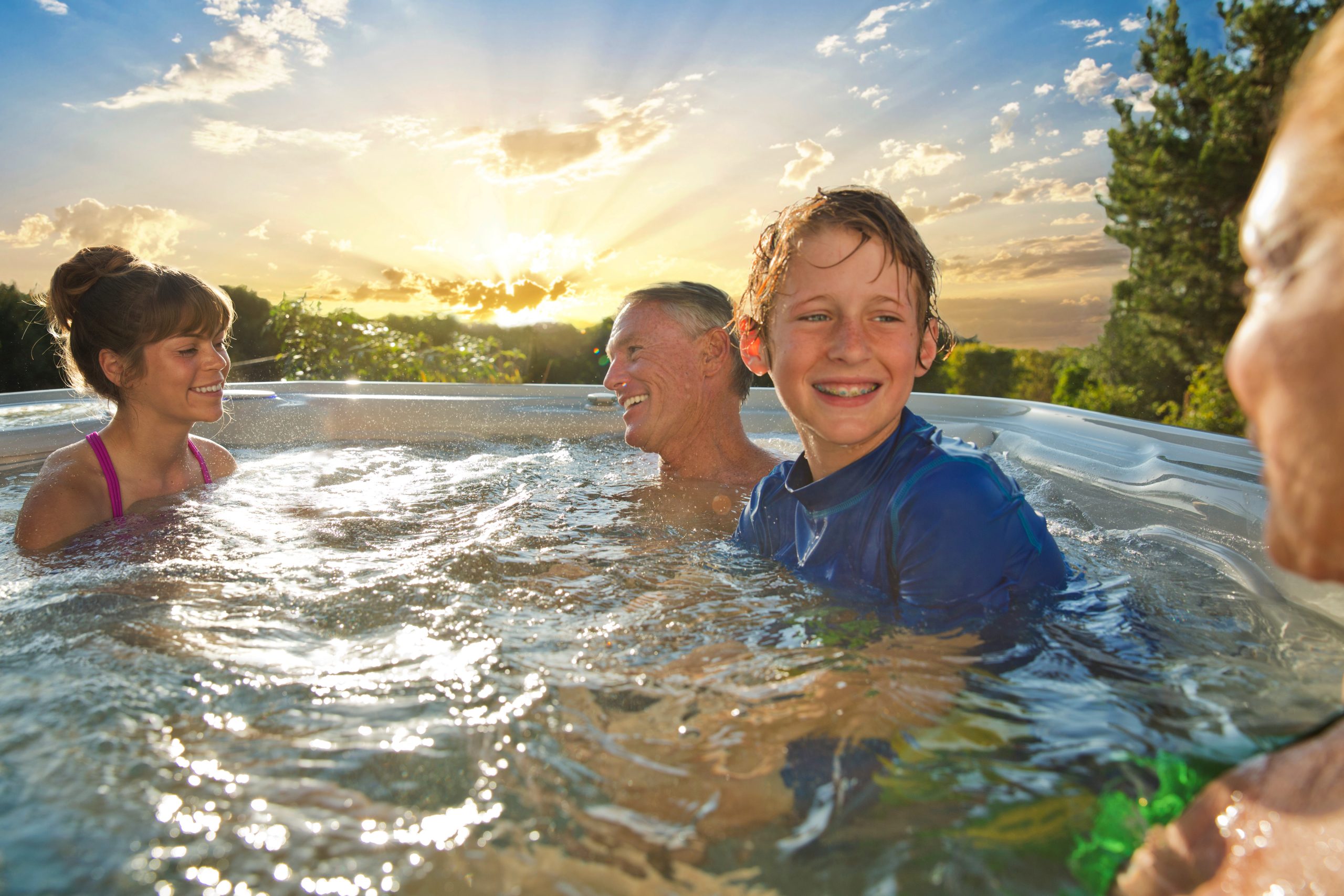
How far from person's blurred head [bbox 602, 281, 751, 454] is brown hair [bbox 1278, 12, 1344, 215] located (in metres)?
2.44

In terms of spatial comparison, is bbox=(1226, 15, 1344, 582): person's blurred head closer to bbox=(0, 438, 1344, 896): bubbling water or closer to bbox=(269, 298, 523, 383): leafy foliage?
bbox=(0, 438, 1344, 896): bubbling water

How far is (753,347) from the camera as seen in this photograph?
2133 millimetres

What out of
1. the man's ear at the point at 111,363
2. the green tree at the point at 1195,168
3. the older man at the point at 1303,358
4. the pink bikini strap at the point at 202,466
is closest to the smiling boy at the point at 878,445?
the older man at the point at 1303,358

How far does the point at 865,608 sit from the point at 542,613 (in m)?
0.65

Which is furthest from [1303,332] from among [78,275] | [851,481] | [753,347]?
[78,275]

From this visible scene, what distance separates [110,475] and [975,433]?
148 inches

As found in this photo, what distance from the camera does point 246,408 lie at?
4.90 meters

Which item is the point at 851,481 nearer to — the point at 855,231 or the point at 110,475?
the point at 855,231

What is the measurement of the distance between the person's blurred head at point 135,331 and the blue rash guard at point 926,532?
202 cm

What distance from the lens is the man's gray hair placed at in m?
3.00

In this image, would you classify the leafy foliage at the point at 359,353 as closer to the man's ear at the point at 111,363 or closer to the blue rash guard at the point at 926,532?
the man's ear at the point at 111,363

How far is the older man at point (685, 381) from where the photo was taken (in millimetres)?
2965

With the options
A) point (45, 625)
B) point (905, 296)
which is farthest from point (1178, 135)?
point (45, 625)

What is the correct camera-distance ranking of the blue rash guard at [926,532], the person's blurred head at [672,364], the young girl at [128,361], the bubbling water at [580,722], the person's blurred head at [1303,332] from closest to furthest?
the person's blurred head at [1303,332]
the bubbling water at [580,722]
the blue rash guard at [926,532]
the young girl at [128,361]
the person's blurred head at [672,364]
